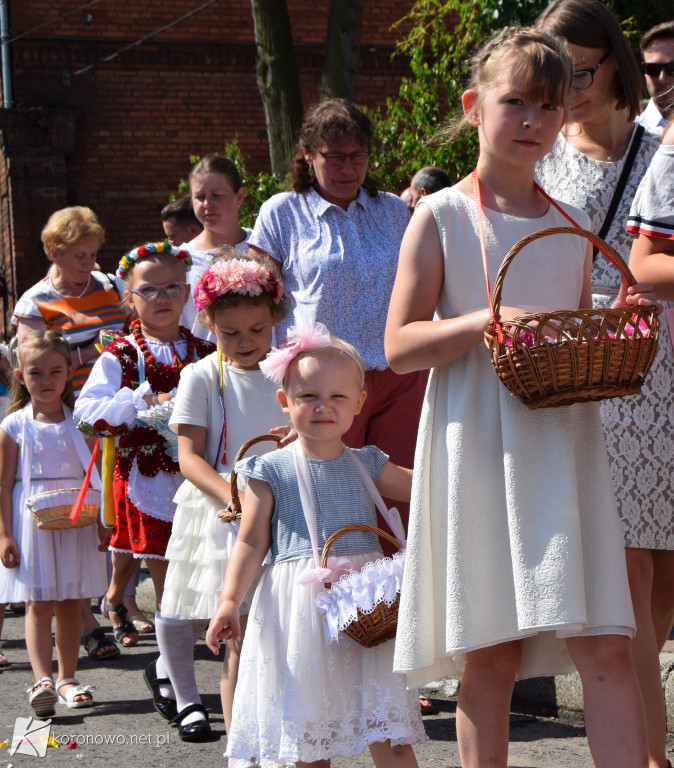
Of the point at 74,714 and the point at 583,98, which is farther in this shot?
the point at 74,714

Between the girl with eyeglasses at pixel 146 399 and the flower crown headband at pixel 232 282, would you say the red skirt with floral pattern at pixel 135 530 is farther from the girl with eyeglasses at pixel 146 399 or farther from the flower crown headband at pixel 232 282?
the flower crown headband at pixel 232 282

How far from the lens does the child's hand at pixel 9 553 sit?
593 cm

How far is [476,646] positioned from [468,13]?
9211 millimetres

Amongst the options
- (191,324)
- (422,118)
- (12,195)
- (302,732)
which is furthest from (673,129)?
(12,195)

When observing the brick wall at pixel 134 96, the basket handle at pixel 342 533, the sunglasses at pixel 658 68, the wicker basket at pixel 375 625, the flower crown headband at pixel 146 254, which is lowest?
the wicker basket at pixel 375 625

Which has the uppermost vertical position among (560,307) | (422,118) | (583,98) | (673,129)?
(422,118)

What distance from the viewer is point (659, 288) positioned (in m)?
3.41

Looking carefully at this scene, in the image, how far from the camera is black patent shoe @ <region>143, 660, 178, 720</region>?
5156 mm

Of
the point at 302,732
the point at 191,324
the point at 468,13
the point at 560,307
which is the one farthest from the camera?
the point at 468,13

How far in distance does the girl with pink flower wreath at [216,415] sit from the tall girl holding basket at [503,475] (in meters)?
1.39

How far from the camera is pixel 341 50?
480 inches

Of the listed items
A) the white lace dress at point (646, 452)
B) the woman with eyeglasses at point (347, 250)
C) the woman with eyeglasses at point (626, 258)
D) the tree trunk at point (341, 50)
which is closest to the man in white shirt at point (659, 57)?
the woman with eyeglasses at point (347, 250)

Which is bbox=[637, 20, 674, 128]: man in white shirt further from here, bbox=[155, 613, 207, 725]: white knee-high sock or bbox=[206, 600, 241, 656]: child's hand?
bbox=[206, 600, 241, 656]: child's hand

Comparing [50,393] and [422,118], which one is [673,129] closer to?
[50,393]
